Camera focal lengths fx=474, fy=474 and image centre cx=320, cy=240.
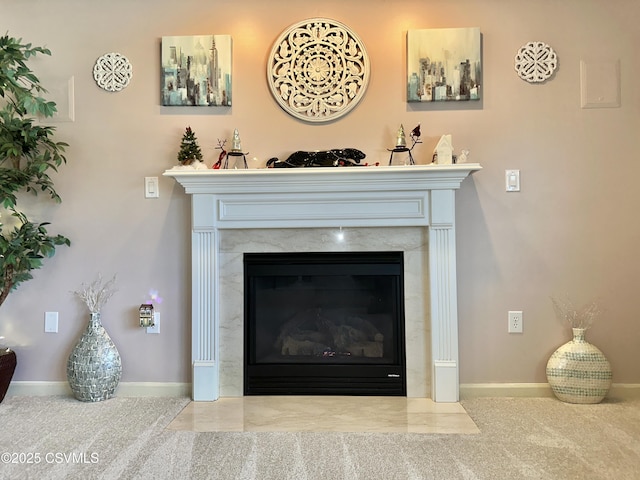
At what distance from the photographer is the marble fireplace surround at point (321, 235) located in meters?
2.46

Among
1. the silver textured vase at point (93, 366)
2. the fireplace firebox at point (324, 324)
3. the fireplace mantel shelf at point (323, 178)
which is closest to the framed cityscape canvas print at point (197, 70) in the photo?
the fireplace mantel shelf at point (323, 178)

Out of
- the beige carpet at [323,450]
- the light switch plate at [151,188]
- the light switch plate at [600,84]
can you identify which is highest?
the light switch plate at [600,84]

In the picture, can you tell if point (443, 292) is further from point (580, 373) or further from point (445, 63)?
point (445, 63)

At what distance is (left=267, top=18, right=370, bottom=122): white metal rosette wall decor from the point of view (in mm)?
2596

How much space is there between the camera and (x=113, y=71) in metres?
2.65

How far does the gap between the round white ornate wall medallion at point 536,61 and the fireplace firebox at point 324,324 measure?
1.20 m

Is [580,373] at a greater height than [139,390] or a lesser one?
greater

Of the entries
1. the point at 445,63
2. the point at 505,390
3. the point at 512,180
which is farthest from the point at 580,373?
the point at 445,63

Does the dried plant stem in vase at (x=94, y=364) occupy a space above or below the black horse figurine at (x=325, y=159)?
below

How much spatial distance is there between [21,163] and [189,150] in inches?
39.4

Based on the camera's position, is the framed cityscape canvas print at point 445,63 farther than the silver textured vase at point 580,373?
Yes

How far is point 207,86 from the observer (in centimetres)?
261

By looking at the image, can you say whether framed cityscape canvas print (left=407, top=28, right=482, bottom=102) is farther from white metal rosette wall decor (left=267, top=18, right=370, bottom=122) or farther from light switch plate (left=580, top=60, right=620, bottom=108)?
light switch plate (left=580, top=60, right=620, bottom=108)

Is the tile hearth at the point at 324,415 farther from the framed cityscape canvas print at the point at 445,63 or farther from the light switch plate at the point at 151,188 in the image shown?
the framed cityscape canvas print at the point at 445,63
